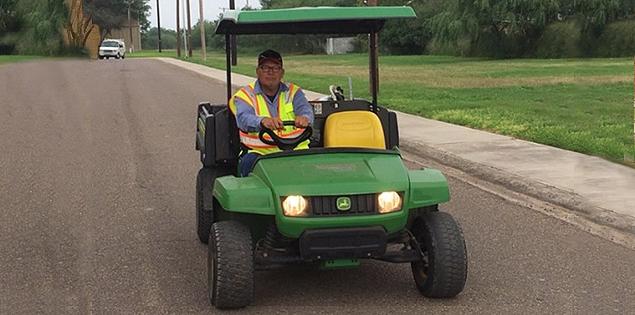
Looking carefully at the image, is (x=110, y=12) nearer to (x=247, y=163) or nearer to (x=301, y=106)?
(x=301, y=106)

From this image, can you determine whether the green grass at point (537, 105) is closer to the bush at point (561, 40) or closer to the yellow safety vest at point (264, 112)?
the yellow safety vest at point (264, 112)

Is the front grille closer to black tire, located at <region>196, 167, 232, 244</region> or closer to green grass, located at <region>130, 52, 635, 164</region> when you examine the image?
black tire, located at <region>196, 167, 232, 244</region>

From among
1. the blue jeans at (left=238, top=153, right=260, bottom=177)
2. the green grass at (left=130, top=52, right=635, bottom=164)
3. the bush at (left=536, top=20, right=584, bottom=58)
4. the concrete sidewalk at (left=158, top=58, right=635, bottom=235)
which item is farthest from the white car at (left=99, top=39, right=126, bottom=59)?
the blue jeans at (left=238, top=153, right=260, bottom=177)

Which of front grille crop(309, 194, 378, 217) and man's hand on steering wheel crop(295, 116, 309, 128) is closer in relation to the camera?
front grille crop(309, 194, 378, 217)

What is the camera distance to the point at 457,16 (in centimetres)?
4634

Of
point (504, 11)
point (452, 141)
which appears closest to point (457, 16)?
point (504, 11)

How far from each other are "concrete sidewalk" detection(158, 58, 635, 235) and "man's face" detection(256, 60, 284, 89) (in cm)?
314

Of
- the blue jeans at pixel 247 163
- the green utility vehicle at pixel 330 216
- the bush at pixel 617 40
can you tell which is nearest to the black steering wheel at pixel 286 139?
the green utility vehicle at pixel 330 216

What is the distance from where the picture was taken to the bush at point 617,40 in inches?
1791

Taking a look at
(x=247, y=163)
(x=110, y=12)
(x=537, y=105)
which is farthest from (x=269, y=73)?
(x=110, y=12)

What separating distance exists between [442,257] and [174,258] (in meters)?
2.14

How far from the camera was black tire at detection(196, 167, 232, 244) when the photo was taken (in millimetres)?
6020

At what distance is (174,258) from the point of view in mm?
5930

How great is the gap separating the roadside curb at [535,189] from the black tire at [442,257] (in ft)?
8.15
